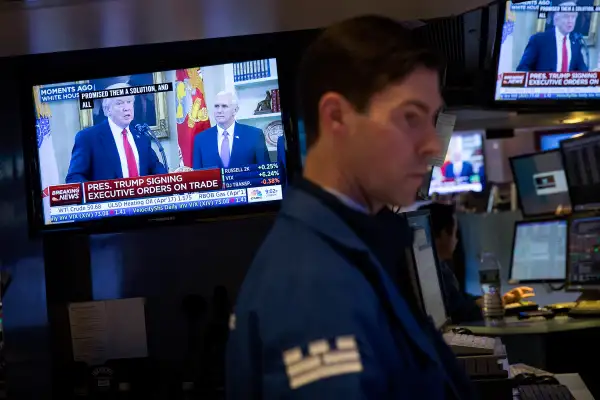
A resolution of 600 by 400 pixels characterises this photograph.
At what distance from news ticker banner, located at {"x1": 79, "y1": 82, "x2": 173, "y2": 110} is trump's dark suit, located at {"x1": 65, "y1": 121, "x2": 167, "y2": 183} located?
9 cm

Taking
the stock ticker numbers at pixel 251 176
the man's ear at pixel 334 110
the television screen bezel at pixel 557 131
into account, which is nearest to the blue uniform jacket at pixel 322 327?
the man's ear at pixel 334 110

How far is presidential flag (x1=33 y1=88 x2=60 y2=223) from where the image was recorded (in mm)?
2777

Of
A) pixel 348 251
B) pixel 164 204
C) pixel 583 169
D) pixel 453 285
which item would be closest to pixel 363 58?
pixel 348 251

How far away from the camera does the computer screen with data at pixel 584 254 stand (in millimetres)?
4586

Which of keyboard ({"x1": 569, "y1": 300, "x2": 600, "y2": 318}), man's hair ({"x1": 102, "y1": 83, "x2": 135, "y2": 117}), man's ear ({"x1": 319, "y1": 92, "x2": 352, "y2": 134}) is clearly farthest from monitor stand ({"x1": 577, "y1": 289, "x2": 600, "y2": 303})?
man's ear ({"x1": 319, "y1": 92, "x2": 352, "y2": 134})

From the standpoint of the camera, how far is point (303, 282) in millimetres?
969

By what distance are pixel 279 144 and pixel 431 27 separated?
110 centimetres

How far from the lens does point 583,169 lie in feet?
15.4

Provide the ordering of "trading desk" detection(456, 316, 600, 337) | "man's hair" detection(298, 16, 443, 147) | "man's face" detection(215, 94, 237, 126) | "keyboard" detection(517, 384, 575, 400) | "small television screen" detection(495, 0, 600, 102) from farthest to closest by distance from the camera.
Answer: "small television screen" detection(495, 0, 600, 102) < "trading desk" detection(456, 316, 600, 337) < "man's face" detection(215, 94, 237, 126) < "keyboard" detection(517, 384, 575, 400) < "man's hair" detection(298, 16, 443, 147)

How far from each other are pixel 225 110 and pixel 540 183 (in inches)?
132

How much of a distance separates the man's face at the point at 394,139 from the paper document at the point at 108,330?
2.00 metres

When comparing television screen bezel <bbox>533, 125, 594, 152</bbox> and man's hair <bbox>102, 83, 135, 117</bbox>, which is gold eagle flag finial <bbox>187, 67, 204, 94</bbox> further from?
television screen bezel <bbox>533, 125, 594, 152</bbox>

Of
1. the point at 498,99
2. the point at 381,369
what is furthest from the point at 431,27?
the point at 381,369

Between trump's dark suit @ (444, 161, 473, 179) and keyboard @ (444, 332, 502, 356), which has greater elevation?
trump's dark suit @ (444, 161, 473, 179)
